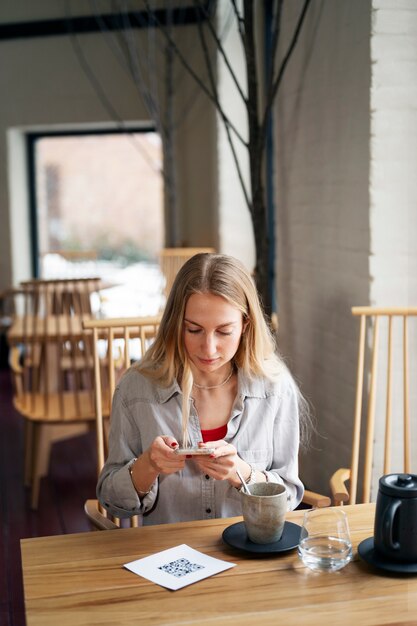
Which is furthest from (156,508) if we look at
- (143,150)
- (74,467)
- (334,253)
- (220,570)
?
(143,150)

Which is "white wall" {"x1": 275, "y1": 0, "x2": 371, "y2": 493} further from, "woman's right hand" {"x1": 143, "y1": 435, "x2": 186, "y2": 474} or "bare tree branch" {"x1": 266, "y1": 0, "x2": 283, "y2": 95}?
"woman's right hand" {"x1": 143, "y1": 435, "x2": 186, "y2": 474}

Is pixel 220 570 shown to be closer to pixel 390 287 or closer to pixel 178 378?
pixel 178 378

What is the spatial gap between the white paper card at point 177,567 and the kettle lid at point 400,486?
0.28 metres

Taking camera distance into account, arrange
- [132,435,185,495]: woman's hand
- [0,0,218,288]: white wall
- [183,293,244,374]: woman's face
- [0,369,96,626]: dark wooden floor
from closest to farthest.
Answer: [132,435,185,495]: woman's hand → [183,293,244,374]: woman's face → [0,369,96,626]: dark wooden floor → [0,0,218,288]: white wall

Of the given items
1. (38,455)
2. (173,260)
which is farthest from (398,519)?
(173,260)

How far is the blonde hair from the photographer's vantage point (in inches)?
67.5

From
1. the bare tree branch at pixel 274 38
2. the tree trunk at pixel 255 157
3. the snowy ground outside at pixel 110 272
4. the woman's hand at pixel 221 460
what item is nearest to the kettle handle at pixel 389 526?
the woman's hand at pixel 221 460

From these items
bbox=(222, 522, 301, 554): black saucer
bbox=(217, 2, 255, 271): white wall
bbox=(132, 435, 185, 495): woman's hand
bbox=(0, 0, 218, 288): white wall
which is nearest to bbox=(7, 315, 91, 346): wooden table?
bbox=(132, 435, 185, 495): woman's hand

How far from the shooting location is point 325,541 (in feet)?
4.36

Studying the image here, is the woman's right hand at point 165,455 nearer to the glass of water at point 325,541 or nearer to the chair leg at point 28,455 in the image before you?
the glass of water at point 325,541

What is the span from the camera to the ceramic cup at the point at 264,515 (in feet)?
4.56

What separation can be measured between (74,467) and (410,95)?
2.74 meters

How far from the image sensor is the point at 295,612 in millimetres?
1184

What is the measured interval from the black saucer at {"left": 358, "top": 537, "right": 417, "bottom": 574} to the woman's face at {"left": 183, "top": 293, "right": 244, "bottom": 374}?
482mm
